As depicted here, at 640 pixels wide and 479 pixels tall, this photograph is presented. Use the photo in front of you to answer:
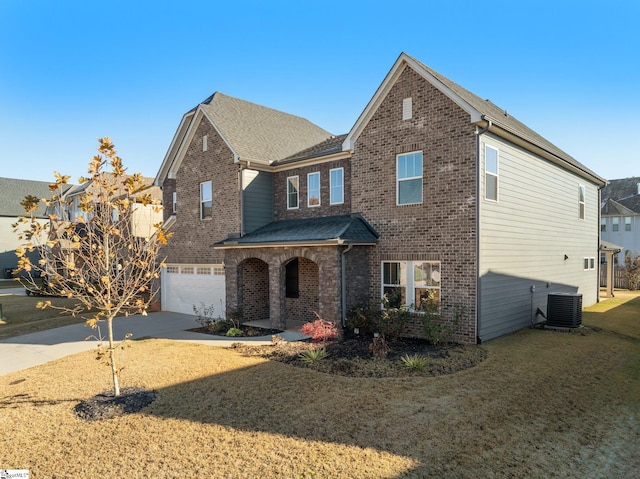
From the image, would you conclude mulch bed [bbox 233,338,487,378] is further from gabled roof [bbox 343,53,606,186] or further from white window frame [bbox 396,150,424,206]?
gabled roof [bbox 343,53,606,186]

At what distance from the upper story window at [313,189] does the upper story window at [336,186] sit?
2.12 ft

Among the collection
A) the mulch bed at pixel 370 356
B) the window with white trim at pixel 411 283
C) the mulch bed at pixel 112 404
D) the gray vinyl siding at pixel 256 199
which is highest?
the gray vinyl siding at pixel 256 199

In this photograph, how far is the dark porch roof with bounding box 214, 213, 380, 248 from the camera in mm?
12848

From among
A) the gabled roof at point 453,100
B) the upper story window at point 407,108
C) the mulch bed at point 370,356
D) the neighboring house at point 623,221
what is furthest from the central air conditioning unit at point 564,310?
the neighboring house at point 623,221

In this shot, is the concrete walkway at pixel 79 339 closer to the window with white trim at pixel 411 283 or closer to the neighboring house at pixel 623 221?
the window with white trim at pixel 411 283

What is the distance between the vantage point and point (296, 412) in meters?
7.12

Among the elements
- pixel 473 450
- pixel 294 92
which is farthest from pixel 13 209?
pixel 473 450

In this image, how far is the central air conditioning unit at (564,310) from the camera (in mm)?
14023

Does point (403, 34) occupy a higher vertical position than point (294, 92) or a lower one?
higher

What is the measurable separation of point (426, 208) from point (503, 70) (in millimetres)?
6194

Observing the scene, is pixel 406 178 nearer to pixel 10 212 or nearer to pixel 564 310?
pixel 564 310

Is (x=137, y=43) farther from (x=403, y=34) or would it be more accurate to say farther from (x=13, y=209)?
(x=13, y=209)

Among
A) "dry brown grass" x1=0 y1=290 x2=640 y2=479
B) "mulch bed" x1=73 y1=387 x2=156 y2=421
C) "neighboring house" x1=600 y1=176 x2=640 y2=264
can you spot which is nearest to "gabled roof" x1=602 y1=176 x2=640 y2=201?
"neighboring house" x1=600 y1=176 x2=640 y2=264

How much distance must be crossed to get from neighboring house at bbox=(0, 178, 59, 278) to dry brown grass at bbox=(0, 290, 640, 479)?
43.0 meters
